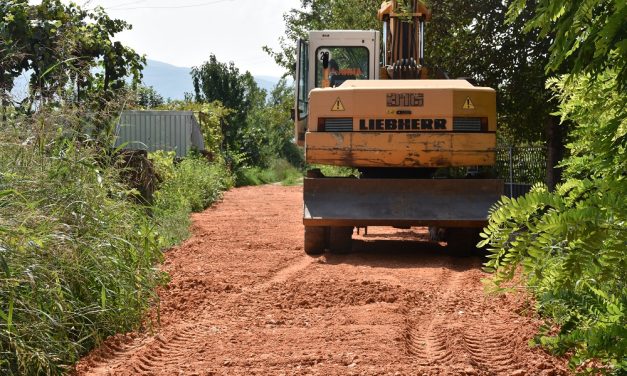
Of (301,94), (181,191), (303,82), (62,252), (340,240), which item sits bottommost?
(181,191)

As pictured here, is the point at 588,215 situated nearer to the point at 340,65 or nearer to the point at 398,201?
the point at 398,201

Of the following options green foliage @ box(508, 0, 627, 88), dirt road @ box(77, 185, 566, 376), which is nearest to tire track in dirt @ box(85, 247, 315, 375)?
dirt road @ box(77, 185, 566, 376)

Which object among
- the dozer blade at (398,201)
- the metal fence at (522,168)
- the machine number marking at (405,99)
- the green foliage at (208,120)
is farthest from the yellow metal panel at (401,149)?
the green foliage at (208,120)

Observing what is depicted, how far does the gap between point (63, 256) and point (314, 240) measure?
607cm

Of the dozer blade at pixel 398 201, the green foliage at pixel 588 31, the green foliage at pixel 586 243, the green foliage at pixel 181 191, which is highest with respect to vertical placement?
the green foliage at pixel 588 31

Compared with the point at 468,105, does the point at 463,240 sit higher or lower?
lower

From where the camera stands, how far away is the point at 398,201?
12.3m

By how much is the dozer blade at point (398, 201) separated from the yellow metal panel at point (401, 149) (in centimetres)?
28

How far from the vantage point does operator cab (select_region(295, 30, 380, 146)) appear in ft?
48.7

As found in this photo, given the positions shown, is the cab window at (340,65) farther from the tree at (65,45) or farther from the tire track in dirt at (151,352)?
the tire track in dirt at (151,352)

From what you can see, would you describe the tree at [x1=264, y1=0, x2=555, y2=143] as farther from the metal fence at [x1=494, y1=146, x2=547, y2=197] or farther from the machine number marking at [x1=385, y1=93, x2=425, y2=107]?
the machine number marking at [x1=385, y1=93, x2=425, y2=107]

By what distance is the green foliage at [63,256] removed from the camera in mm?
5836

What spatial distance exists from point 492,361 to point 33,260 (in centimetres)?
310

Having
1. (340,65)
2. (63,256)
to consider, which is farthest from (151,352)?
(340,65)
